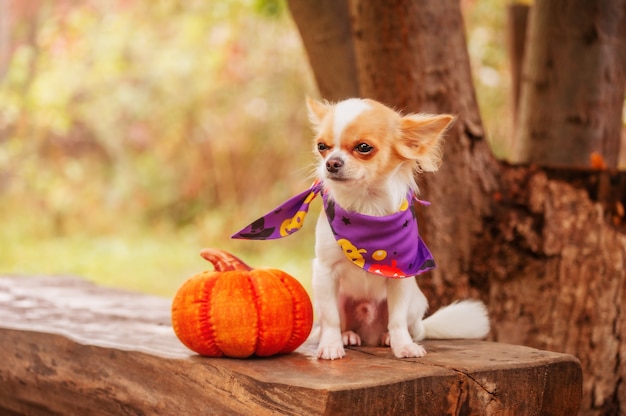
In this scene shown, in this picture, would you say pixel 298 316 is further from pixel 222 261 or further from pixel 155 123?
pixel 155 123

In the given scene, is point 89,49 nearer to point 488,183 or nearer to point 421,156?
point 488,183

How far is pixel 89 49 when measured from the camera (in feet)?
29.9

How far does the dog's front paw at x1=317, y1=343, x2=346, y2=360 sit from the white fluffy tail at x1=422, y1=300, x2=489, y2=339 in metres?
0.44

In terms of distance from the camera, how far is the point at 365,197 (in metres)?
2.27

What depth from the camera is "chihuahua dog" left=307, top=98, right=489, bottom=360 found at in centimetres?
213

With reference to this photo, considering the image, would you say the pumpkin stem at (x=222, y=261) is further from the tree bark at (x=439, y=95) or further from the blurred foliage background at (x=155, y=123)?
the blurred foliage background at (x=155, y=123)

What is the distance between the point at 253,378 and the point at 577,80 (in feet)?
7.89

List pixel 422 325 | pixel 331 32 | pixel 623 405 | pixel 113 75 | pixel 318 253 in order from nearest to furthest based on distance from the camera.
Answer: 1. pixel 318 253
2. pixel 422 325
3. pixel 623 405
4. pixel 331 32
5. pixel 113 75

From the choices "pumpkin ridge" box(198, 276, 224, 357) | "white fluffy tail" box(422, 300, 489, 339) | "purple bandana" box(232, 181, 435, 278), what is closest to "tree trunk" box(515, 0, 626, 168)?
"white fluffy tail" box(422, 300, 489, 339)

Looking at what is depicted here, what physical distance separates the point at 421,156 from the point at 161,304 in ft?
5.67

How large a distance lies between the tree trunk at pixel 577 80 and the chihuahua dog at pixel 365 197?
1.49 meters

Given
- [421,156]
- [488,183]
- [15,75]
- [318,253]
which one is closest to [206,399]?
[318,253]

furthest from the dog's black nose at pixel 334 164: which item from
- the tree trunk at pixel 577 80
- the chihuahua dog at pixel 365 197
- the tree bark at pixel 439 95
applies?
the tree trunk at pixel 577 80

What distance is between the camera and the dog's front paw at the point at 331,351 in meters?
2.21
